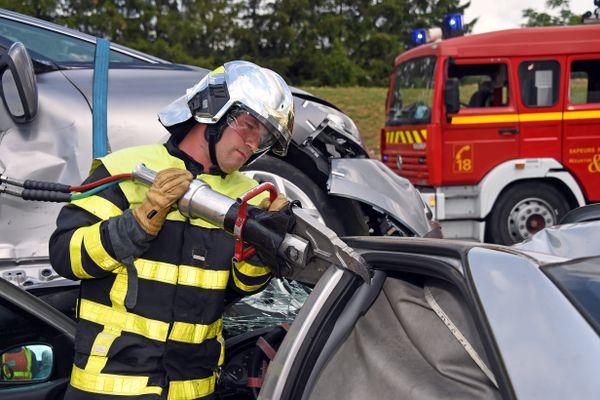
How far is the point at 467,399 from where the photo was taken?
1.38 metres

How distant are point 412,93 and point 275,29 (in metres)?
28.8

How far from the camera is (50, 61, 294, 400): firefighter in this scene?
1982 millimetres

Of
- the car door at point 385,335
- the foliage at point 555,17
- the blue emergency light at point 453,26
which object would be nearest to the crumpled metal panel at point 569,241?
the car door at point 385,335

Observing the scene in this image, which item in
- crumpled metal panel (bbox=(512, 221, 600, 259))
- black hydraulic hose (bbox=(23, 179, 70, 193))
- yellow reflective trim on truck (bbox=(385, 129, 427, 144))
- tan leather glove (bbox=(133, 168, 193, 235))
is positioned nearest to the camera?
crumpled metal panel (bbox=(512, 221, 600, 259))

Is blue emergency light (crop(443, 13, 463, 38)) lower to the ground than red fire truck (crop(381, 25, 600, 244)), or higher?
higher

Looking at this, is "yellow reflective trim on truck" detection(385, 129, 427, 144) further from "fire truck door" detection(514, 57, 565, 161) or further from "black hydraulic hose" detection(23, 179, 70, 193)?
"black hydraulic hose" detection(23, 179, 70, 193)

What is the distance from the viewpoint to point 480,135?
7.87 meters

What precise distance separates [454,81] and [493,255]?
666 centimetres

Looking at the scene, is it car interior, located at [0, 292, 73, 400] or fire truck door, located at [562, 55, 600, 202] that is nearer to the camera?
car interior, located at [0, 292, 73, 400]

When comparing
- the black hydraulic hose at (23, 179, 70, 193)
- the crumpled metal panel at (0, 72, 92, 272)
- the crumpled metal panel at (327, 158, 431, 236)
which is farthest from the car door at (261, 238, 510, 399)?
the crumpled metal panel at (0, 72, 92, 272)

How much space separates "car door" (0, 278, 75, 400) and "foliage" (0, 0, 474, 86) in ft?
98.2

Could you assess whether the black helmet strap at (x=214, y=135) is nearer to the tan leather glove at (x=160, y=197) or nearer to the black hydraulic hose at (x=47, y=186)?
the tan leather glove at (x=160, y=197)

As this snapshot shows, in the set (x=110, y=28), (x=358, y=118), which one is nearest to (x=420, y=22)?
(x=110, y=28)

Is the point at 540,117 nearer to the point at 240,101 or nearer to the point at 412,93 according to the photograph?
the point at 412,93
